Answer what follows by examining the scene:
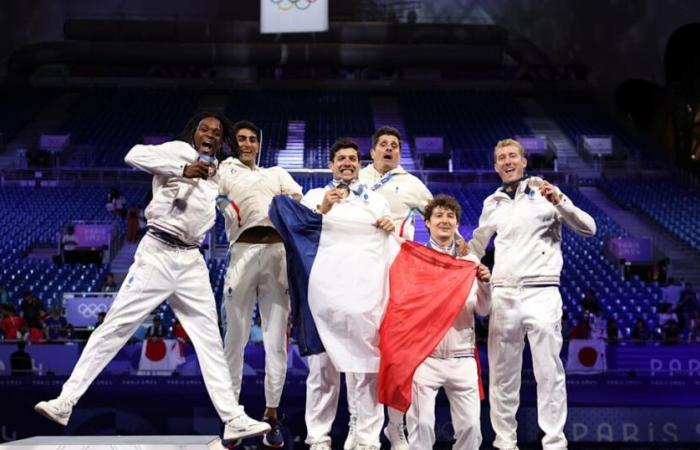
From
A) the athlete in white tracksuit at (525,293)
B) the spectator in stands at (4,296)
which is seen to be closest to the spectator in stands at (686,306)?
the athlete in white tracksuit at (525,293)

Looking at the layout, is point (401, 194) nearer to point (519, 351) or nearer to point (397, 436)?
point (519, 351)

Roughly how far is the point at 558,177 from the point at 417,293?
531 inches

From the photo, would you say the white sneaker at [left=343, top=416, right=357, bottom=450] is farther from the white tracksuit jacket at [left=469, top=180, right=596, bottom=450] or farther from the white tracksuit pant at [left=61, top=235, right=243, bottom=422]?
the white tracksuit jacket at [left=469, top=180, right=596, bottom=450]

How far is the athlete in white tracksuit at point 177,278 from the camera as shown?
4.56 metres

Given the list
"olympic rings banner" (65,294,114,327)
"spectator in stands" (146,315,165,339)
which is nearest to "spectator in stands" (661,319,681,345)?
"spectator in stands" (146,315,165,339)

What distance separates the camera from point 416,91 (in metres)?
23.5

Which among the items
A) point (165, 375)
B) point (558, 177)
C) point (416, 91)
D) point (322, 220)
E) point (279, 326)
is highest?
point (416, 91)

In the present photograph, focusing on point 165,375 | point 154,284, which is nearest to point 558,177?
point 165,375

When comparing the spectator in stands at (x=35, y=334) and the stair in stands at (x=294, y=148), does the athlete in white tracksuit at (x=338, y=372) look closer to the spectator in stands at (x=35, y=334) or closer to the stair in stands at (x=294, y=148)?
the spectator in stands at (x=35, y=334)

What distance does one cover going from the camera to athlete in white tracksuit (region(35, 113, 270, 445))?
4.56 metres

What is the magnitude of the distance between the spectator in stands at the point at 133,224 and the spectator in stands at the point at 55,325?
14.5ft

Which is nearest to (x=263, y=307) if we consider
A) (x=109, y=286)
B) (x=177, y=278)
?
(x=177, y=278)

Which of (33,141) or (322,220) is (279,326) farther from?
(33,141)

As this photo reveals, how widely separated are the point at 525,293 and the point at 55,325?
22.8 feet
